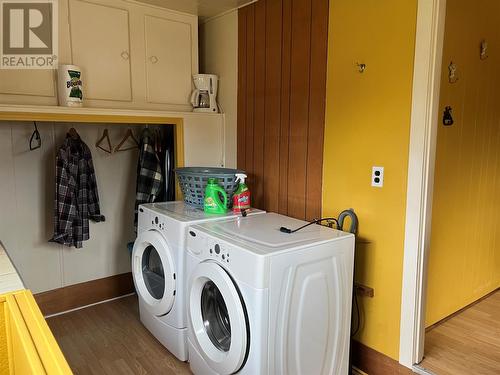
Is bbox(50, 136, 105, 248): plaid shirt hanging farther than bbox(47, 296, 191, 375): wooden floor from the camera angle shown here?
Yes

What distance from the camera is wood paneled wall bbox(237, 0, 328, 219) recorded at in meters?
2.37

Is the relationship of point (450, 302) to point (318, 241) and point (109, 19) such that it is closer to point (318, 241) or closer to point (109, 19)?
point (318, 241)

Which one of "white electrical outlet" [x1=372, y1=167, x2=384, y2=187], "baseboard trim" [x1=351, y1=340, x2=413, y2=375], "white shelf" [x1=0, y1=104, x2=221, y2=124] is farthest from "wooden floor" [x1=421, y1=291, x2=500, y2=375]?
"white shelf" [x1=0, y1=104, x2=221, y2=124]

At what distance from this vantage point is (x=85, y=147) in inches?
113

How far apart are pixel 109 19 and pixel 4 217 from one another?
1521 millimetres

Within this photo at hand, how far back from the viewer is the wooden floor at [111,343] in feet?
7.55

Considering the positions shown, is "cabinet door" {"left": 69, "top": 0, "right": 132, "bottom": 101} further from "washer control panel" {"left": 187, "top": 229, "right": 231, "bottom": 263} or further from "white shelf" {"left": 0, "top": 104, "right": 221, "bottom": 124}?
"washer control panel" {"left": 187, "top": 229, "right": 231, "bottom": 263}

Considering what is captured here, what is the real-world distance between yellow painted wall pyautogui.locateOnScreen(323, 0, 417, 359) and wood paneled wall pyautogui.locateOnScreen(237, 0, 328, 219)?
0.36 ft

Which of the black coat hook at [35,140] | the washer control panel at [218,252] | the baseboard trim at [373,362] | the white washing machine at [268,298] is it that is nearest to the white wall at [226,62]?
the white washing machine at [268,298]

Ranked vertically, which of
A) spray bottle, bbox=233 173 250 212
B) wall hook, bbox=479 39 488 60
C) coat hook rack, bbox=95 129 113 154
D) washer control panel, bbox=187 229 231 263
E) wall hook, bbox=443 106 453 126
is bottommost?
washer control panel, bbox=187 229 231 263

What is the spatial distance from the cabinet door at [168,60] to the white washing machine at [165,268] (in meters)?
0.83

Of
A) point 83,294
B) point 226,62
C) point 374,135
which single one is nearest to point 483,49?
point 374,135

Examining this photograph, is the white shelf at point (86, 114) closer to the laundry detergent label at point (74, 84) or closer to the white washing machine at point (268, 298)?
the laundry detergent label at point (74, 84)

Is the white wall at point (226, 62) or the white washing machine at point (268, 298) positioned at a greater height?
the white wall at point (226, 62)
